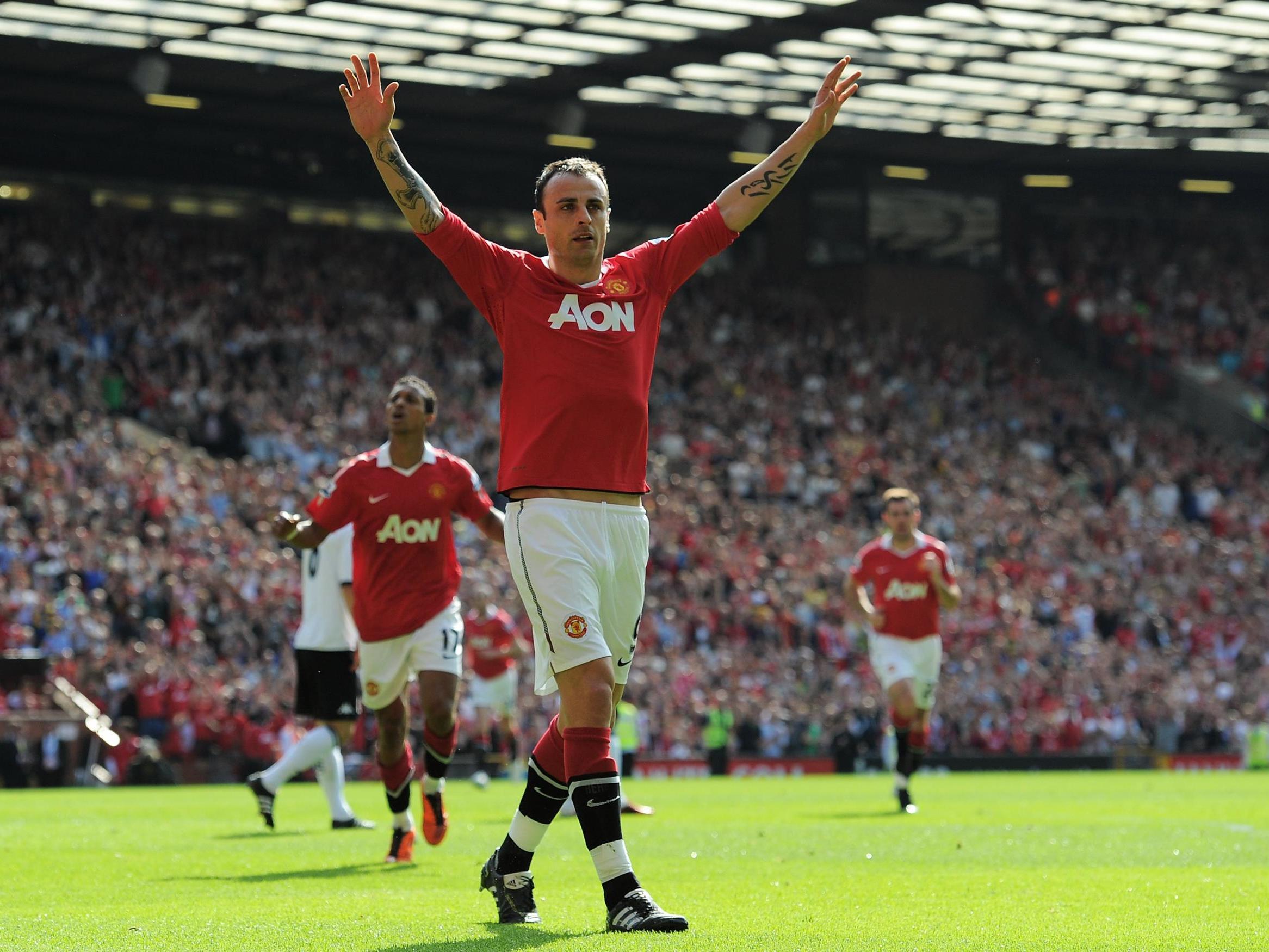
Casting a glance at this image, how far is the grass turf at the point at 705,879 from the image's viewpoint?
5996mm

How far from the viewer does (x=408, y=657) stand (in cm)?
975

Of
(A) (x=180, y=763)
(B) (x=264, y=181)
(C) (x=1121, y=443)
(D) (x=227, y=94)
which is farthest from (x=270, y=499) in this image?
(C) (x=1121, y=443)

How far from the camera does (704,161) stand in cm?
4038

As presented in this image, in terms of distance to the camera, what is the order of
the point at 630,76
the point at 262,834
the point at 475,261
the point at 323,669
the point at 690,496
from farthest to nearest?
1. the point at 690,496
2. the point at 630,76
3. the point at 323,669
4. the point at 262,834
5. the point at 475,261

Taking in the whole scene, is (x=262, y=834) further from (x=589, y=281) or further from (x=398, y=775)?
(x=589, y=281)

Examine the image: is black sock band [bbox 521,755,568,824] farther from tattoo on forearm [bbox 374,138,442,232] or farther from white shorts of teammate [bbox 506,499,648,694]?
tattoo on forearm [bbox 374,138,442,232]

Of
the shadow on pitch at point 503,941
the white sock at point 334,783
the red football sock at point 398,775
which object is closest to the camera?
the shadow on pitch at point 503,941

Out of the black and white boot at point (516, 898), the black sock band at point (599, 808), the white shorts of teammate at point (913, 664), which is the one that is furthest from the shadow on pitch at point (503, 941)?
the white shorts of teammate at point (913, 664)

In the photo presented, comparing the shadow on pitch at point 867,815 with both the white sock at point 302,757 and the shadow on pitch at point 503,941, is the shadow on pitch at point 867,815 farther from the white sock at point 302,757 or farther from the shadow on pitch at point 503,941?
the shadow on pitch at point 503,941

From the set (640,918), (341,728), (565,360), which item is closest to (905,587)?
(341,728)

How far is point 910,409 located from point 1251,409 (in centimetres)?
809

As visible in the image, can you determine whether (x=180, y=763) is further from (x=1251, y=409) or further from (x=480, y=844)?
(x=1251, y=409)

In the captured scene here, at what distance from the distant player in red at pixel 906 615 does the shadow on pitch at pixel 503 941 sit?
357 inches

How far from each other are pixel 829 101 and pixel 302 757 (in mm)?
6999
